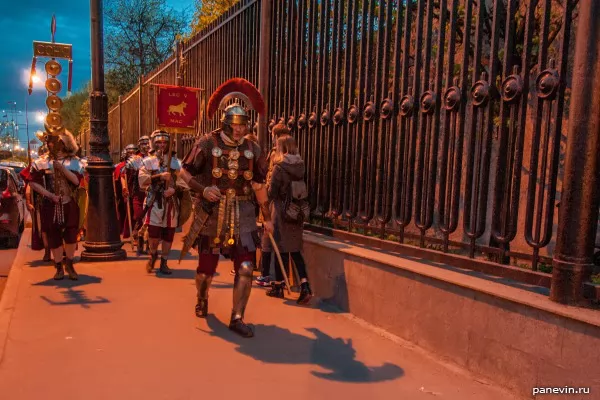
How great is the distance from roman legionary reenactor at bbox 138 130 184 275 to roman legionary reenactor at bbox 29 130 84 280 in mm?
973

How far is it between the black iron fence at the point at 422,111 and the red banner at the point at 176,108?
161 cm

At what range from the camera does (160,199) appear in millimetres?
7301

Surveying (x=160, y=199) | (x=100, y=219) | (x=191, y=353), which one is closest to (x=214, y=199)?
(x=191, y=353)

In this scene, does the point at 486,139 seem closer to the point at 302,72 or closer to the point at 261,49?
the point at 302,72

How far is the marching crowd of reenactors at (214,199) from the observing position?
486 centimetres

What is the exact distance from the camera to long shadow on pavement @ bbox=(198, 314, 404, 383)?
3877 mm

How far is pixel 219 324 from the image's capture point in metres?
5.00

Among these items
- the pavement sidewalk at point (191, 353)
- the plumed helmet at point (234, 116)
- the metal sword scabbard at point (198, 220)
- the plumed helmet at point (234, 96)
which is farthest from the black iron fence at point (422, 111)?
the metal sword scabbard at point (198, 220)

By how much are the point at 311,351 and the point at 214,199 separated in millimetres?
1620

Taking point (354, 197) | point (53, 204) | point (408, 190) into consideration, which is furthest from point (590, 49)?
point (53, 204)

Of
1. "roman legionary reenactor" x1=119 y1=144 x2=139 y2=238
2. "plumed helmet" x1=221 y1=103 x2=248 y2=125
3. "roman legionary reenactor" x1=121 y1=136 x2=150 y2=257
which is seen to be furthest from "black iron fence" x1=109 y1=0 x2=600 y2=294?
"roman legionary reenactor" x1=119 y1=144 x2=139 y2=238

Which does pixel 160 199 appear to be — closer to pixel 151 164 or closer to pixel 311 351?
pixel 151 164

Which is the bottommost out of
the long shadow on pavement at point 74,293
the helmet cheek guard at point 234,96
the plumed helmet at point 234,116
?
the long shadow on pavement at point 74,293

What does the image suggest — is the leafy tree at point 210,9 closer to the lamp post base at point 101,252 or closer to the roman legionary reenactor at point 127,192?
the roman legionary reenactor at point 127,192
